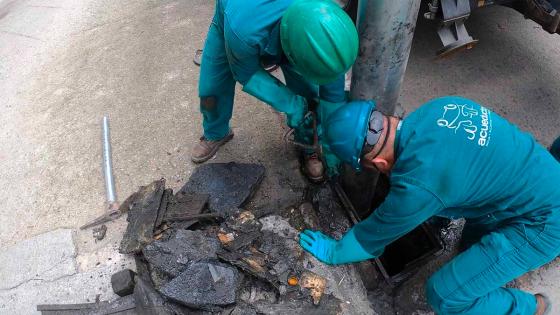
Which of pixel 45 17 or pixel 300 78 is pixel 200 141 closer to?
pixel 300 78

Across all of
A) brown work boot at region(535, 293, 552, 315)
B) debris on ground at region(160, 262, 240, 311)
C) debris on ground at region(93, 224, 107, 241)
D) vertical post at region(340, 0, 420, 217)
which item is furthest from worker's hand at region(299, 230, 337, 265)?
debris on ground at region(93, 224, 107, 241)

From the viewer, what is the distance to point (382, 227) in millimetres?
1858

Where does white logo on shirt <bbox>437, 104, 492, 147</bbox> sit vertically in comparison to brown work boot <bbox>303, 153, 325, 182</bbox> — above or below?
above

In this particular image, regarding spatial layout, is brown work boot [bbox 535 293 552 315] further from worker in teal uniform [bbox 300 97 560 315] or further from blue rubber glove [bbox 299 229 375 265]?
blue rubber glove [bbox 299 229 375 265]

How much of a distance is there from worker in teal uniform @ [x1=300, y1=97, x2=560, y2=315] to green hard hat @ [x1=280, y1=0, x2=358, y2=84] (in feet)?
0.82

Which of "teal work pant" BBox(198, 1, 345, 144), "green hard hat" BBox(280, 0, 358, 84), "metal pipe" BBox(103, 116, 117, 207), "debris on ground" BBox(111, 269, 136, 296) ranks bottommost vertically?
"debris on ground" BBox(111, 269, 136, 296)

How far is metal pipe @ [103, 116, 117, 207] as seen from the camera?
2779mm

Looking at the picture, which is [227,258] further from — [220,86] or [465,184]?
[465,184]

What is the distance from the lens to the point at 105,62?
393 cm

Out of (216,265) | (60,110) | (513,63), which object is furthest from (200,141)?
(513,63)

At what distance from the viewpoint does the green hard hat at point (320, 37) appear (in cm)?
174

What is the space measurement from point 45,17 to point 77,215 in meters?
3.24

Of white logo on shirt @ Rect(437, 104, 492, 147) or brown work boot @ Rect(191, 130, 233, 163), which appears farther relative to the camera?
brown work boot @ Rect(191, 130, 233, 163)

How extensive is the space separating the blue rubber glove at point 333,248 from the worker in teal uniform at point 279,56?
1.60 ft
